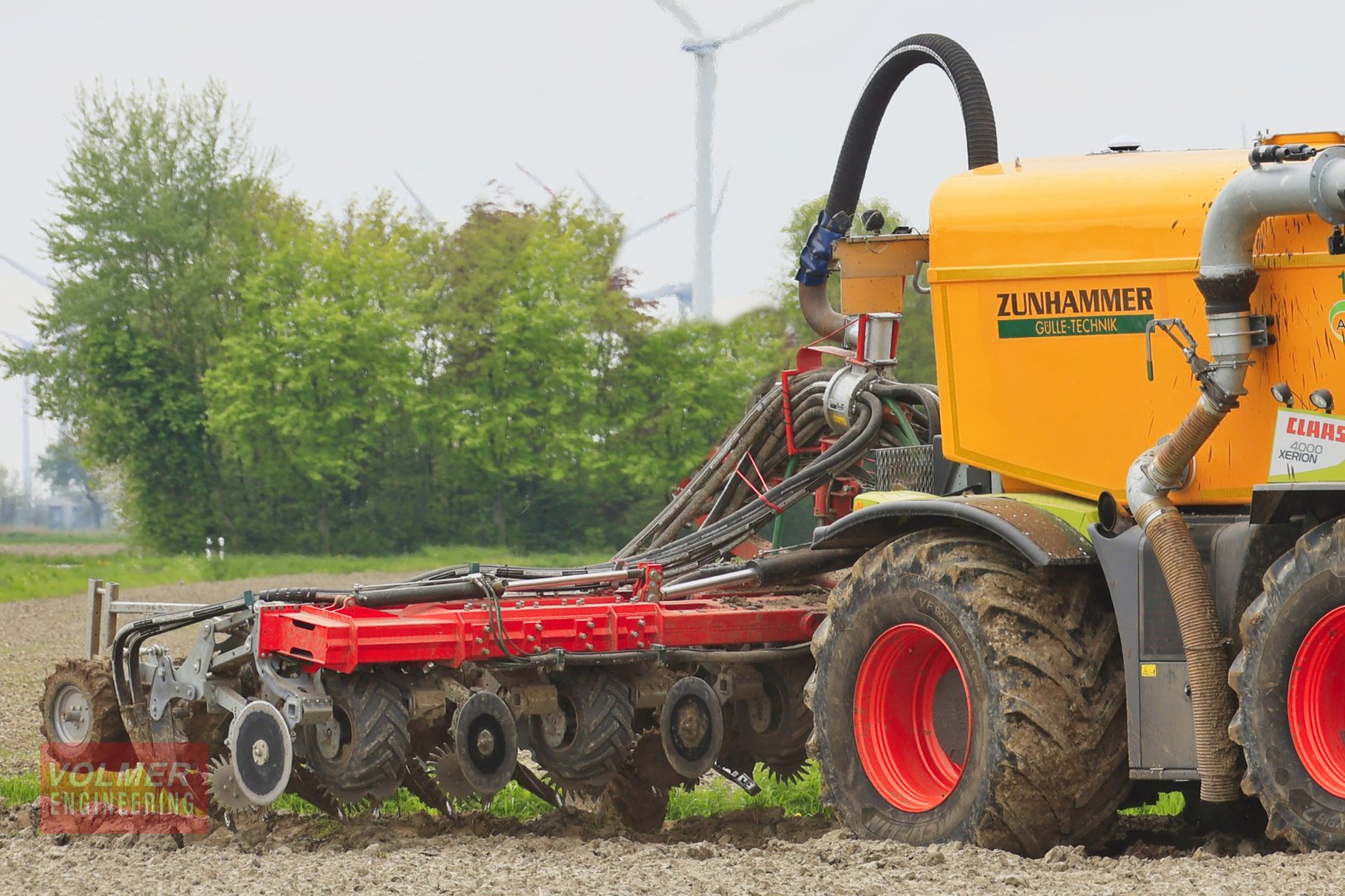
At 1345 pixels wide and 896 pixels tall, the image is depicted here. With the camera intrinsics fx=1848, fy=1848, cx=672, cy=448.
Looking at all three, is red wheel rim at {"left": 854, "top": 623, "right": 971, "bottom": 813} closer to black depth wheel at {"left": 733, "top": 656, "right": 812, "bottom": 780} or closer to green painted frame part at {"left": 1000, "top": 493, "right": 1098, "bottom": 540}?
green painted frame part at {"left": 1000, "top": 493, "right": 1098, "bottom": 540}

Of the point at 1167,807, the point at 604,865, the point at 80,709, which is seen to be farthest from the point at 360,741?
the point at 1167,807

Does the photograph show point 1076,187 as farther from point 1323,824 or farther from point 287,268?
point 287,268

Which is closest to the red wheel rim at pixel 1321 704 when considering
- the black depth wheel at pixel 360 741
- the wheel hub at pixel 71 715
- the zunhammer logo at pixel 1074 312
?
the zunhammer logo at pixel 1074 312

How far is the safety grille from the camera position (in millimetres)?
8797

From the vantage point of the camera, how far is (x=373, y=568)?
139 feet

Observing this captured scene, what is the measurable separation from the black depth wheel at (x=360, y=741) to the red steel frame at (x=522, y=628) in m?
0.16

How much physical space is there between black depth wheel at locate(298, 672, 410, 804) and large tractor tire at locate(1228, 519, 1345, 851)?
4.04 metres

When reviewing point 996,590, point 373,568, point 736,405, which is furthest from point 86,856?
point 736,405

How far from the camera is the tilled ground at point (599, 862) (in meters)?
6.39

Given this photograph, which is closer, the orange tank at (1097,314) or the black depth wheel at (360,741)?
the orange tank at (1097,314)

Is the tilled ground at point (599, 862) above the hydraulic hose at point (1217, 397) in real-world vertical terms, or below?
below

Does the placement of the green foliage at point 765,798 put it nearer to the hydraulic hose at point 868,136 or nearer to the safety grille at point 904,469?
the safety grille at point 904,469

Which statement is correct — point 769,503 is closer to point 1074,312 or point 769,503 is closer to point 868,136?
point 868,136

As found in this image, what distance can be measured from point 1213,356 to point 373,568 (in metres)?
36.7
